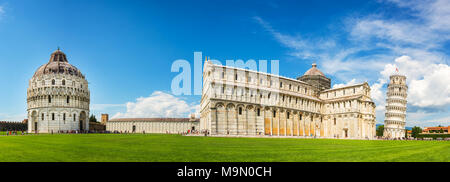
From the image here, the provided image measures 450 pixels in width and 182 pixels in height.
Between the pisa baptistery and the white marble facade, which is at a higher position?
the pisa baptistery

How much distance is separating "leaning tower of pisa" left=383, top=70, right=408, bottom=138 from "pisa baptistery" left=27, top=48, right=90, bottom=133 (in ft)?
285

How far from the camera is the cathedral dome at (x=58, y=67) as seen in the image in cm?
7594

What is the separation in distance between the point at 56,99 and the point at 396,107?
94035 millimetres

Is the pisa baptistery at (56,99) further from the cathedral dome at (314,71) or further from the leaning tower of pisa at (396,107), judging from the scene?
the leaning tower of pisa at (396,107)

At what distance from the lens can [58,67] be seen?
76.5 meters

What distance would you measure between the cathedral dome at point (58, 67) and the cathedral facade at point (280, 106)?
42765 millimetres

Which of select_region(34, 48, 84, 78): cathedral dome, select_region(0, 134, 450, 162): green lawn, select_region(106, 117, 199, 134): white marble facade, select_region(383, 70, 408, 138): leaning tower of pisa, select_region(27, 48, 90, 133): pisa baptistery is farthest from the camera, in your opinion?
select_region(106, 117, 199, 134): white marble facade

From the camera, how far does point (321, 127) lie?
2525 inches

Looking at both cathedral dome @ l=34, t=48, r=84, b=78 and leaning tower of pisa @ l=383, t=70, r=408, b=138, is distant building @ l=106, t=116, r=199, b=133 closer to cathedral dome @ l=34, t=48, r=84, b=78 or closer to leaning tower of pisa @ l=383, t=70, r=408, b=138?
cathedral dome @ l=34, t=48, r=84, b=78

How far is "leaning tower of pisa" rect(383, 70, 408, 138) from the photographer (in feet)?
278

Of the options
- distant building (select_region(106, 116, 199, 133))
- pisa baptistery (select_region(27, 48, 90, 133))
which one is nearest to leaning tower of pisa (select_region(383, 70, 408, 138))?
distant building (select_region(106, 116, 199, 133))
